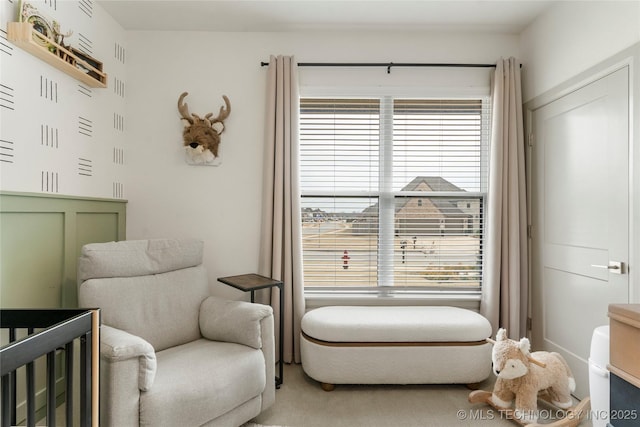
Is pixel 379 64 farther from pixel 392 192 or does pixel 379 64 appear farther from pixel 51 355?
pixel 51 355

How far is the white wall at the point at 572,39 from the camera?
6.18ft

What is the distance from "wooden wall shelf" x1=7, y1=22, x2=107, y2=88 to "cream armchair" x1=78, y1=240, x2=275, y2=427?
1050 mm

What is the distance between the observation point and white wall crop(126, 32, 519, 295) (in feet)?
9.14

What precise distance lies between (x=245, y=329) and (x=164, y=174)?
5.01 feet

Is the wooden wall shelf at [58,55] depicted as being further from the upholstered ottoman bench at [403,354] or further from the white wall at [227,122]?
the upholstered ottoman bench at [403,354]

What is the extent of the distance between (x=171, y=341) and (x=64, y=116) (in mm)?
1513

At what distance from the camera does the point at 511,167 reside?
2.64m

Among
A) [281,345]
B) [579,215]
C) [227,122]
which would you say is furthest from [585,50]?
[281,345]

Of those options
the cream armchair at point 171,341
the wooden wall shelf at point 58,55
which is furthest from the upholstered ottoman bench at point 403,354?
the wooden wall shelf at point 58,55

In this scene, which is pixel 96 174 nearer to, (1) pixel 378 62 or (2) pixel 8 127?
(2) pixel 8 127

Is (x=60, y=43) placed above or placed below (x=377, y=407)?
above

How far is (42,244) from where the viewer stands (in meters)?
1.94

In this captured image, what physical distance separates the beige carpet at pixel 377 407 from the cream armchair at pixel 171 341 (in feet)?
0.72

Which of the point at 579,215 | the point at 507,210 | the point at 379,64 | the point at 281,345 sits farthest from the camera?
the point at 379,64
